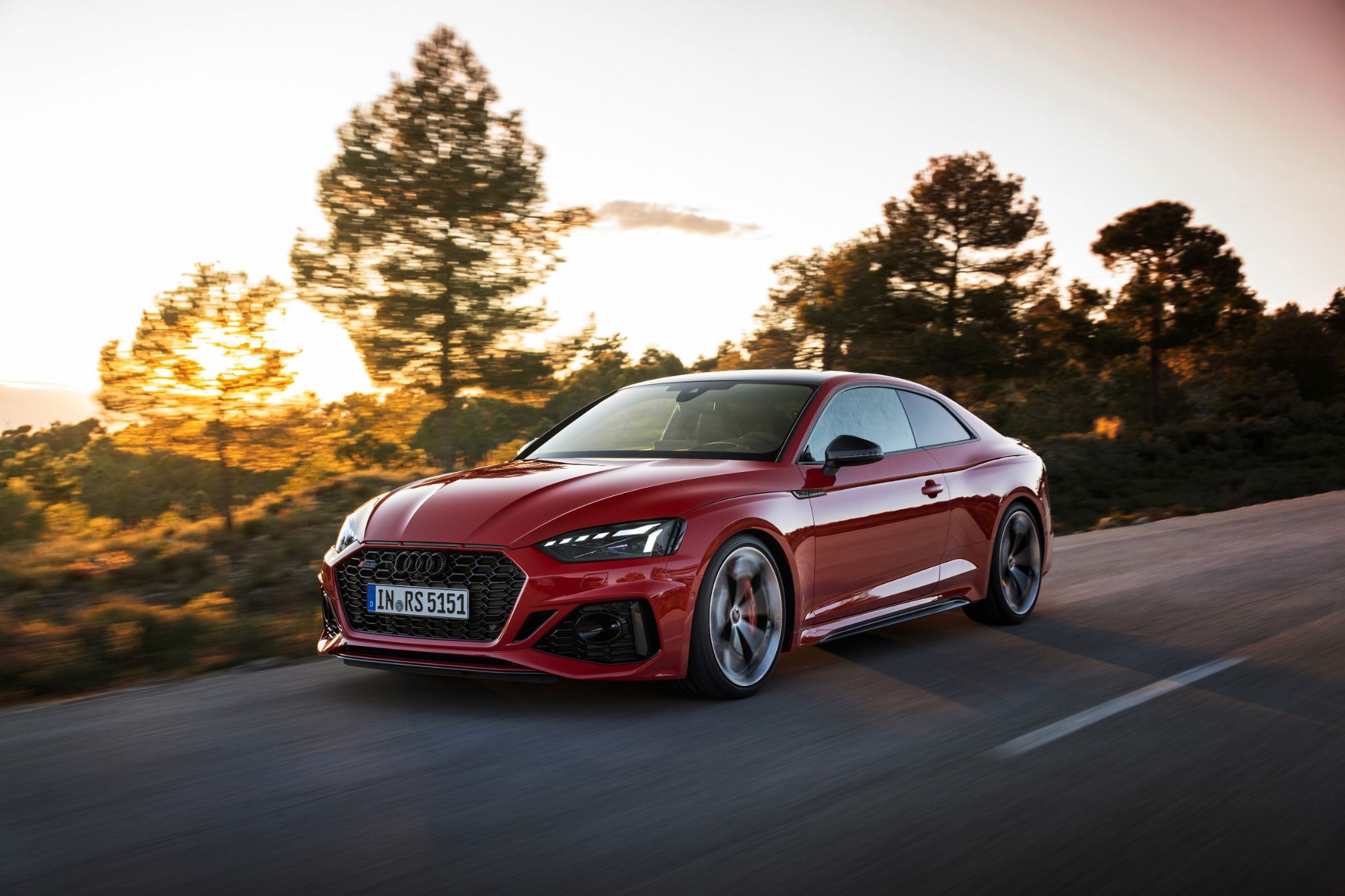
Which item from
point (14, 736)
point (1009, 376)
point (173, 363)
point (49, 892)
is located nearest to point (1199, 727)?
point (49, 892)

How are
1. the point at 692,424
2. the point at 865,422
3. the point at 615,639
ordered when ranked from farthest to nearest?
the point at 865,422, the point at 692,424, the point at 615,639

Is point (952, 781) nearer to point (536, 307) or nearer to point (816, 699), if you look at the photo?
point (816, 699)

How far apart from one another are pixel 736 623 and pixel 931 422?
2368 mm

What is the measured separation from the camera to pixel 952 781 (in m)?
4.02

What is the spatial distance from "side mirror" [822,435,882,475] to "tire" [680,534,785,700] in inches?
26.5

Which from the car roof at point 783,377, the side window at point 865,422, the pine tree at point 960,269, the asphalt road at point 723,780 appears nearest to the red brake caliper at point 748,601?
the asphalt road at point 723,780

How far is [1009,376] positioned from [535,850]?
35763 mm

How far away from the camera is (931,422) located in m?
6.98

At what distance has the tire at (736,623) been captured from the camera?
4.96 m

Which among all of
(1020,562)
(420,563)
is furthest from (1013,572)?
(420,563)

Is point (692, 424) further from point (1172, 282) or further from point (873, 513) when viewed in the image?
point (1172, 282)

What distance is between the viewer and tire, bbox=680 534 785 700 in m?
4.96

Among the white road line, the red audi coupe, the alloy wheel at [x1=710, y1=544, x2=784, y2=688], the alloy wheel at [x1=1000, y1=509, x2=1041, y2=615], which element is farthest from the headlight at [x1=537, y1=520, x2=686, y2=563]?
the alloy wheel at [x1=1000, y1=509, x2=1041, y2=615]

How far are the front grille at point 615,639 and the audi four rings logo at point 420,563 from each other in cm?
53
